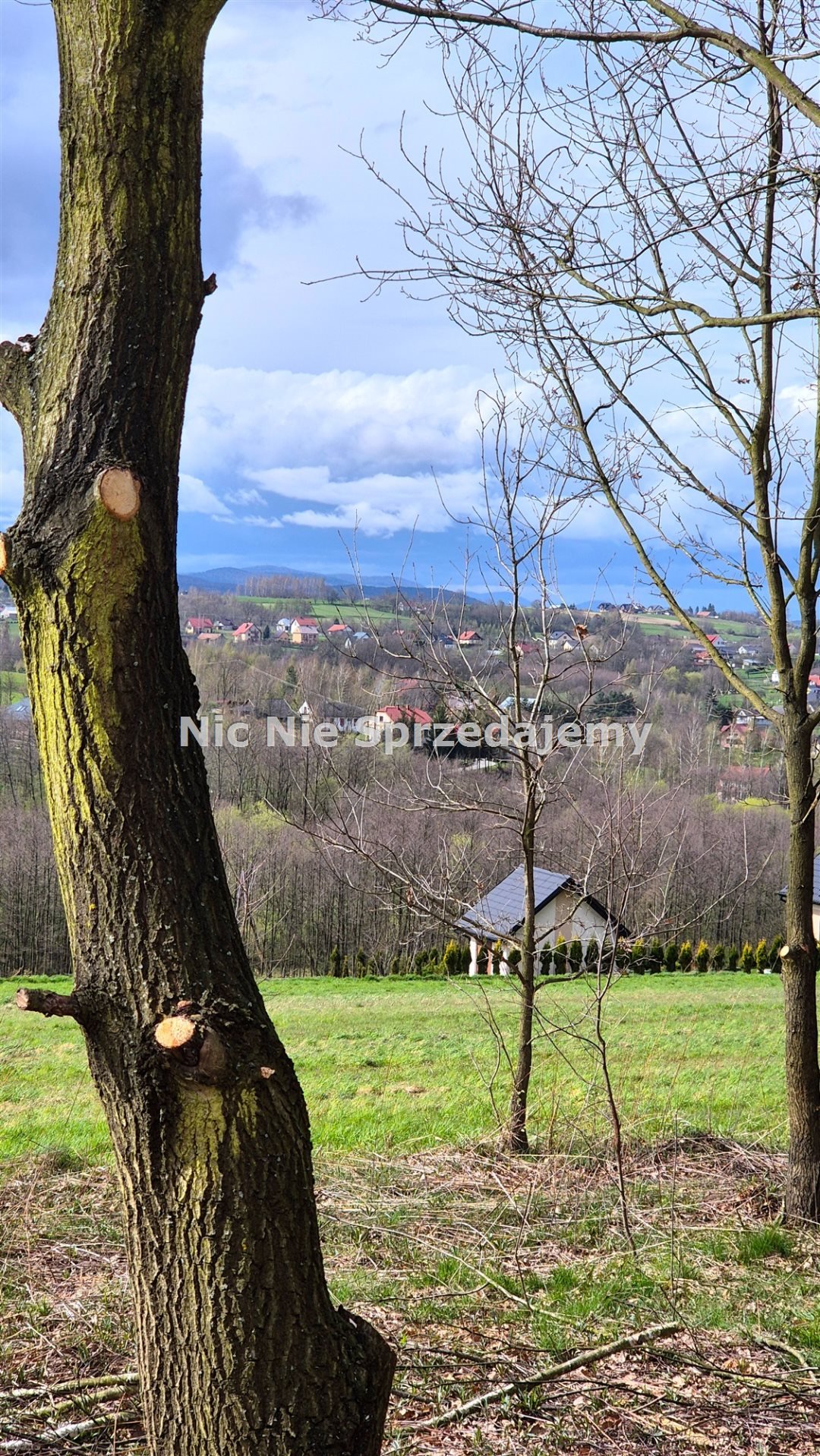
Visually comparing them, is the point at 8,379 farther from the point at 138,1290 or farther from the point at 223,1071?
the point at 138,1290

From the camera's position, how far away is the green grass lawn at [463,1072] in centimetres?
598

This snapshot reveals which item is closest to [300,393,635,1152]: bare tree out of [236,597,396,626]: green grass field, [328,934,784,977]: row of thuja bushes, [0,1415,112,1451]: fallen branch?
[236,597,396,626]: green grass field

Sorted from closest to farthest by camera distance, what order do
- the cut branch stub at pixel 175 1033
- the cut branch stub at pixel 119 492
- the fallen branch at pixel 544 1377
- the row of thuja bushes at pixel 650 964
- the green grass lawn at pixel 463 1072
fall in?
the cut branch stub at pixel 175 1033 < the cut branch stub at pixel 119 492 < the fallen branch at pixel 544 1377 < the green grass lawn at pixel 463 1072 < the row of thuja bushes at pixel 650 964

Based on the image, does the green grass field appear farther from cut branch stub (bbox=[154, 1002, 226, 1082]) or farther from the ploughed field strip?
cut branch stub (bbox=[154, 1002, 226, 1082])

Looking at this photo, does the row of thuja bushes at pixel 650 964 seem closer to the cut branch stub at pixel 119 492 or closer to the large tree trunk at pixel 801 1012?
the large tree trunk at pixel 801 1012

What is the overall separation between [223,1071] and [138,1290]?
0.43 m

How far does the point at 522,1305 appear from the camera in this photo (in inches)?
126

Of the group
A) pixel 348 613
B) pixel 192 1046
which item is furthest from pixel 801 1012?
pixel 192 1046

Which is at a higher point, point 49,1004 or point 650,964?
point 49,1004

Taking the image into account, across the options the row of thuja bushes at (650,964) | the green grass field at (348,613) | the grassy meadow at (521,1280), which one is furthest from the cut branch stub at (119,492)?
the row of thuja bushes at (650,964)

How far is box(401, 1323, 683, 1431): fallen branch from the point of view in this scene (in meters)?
2.44

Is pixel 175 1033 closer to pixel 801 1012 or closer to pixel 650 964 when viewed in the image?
pixel 801 1012

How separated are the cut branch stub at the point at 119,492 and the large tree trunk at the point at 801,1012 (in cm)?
315

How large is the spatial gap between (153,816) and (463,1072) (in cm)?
868
